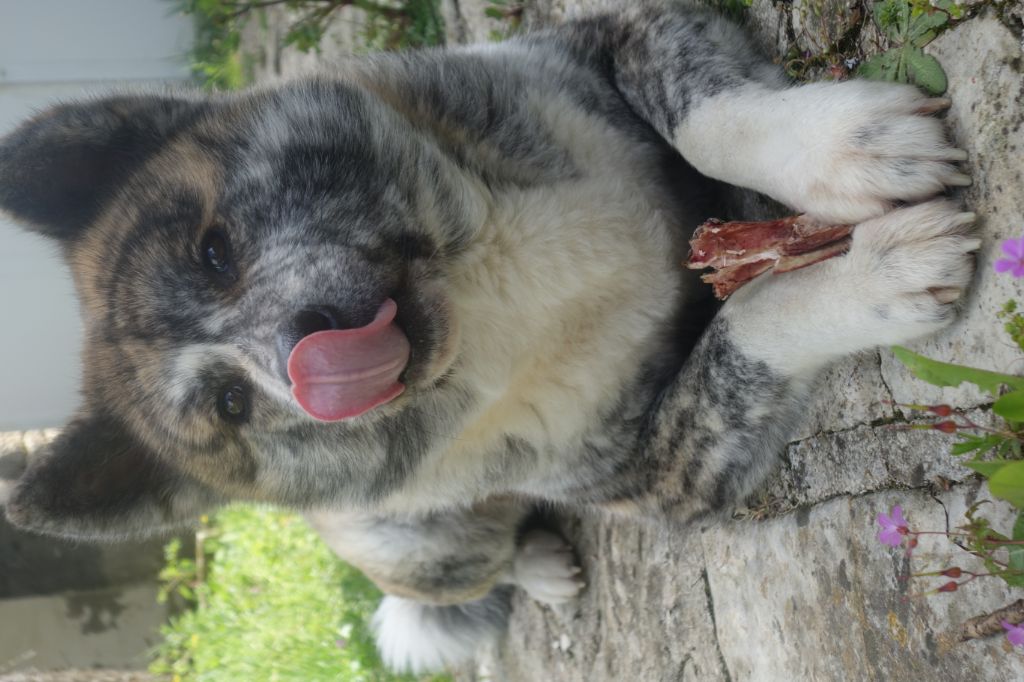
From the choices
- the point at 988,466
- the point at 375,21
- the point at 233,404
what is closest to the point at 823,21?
the point at 988,466

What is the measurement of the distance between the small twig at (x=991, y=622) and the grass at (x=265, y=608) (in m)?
3.93

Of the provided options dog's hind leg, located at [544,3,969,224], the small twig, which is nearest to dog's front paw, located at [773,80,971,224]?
→ dog's hind leg, located at [544,3,969,224]

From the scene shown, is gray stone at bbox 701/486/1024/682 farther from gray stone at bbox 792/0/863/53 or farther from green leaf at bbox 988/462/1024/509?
gray stone at bbox 792/0/863/53

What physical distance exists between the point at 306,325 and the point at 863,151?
3.80ft

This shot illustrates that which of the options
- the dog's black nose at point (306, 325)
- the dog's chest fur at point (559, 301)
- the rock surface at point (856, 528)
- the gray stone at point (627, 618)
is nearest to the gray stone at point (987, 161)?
the rock surface at point (856, 528)

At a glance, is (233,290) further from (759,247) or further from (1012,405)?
(1012,405)

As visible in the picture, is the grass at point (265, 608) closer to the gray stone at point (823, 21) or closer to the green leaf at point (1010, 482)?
the gray stone at point (823, 21)

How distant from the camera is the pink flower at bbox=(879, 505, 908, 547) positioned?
5.41 ft

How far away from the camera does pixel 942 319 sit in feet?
5.44

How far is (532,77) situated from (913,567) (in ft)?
5.06

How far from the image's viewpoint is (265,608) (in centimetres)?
677

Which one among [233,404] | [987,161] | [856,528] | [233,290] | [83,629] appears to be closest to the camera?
[987,161]

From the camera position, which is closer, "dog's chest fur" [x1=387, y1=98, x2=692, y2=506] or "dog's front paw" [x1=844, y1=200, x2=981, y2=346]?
"dog's front paw" [x1=844, y1=200, x2=981, y2=346]

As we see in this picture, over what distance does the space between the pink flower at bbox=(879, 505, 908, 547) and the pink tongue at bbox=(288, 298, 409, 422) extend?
3.29 feet
